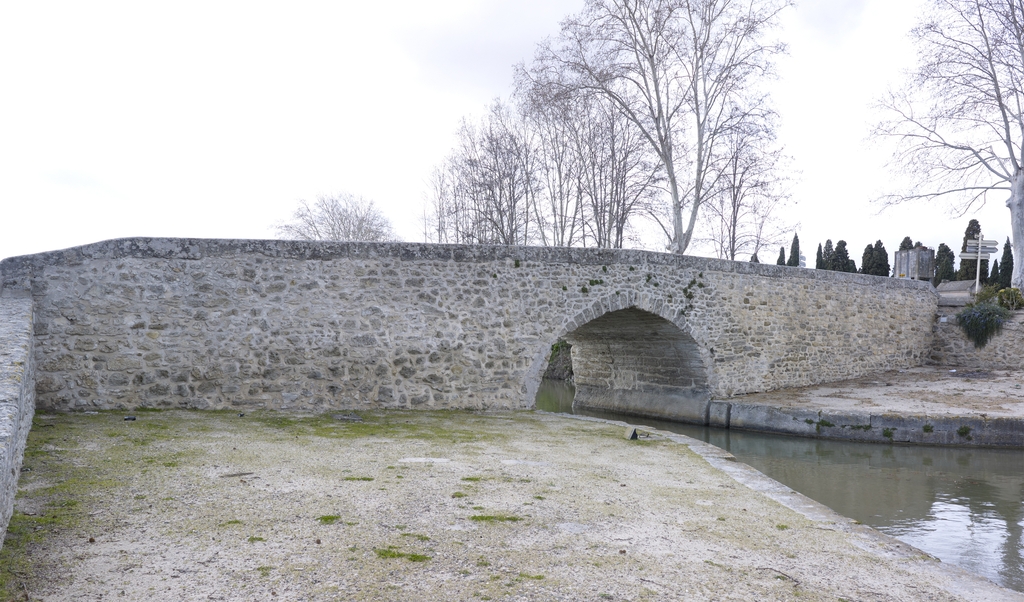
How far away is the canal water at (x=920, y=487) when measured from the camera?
18.5 ft

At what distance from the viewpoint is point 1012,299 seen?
1658 centimetres

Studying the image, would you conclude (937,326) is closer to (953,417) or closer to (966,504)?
(953,417)

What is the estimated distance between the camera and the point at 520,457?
6.12 m

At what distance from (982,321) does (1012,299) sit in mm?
1181

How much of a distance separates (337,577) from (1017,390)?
48.4 feet

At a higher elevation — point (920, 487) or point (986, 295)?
point (986, 295)

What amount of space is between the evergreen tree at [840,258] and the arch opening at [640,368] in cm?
2244

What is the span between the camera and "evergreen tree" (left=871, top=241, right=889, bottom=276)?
3142cm

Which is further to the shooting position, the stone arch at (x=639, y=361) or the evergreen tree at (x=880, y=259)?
the evergreen tree at (x=880, y=259)

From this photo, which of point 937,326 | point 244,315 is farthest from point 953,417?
point 244,315

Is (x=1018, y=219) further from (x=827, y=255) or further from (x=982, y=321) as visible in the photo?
(x=827, y=255)

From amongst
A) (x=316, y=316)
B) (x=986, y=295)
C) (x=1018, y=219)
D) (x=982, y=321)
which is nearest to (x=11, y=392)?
(x=316, y=316)

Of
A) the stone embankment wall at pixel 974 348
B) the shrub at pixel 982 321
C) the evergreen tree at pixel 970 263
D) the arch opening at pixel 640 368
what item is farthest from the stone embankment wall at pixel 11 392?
the evergreen tree at pixel 970 263

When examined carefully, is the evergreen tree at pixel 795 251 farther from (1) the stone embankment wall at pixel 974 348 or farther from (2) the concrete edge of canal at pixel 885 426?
(2) the concrete edge of canal at pixel 885 426
